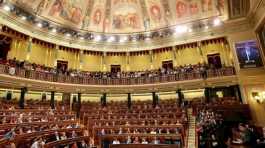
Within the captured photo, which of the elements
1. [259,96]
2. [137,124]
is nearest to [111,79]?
[137,124]

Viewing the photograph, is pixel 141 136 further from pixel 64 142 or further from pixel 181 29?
pixel 181 29

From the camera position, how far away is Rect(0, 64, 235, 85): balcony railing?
11.5 meters

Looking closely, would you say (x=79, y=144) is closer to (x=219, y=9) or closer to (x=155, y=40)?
(x=155, y=40)

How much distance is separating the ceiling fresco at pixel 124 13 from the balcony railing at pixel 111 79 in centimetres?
451

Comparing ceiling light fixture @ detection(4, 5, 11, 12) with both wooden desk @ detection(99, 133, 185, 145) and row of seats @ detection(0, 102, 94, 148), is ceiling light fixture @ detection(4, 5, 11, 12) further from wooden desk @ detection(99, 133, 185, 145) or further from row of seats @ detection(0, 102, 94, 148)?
wooden desk @ detection(99, 133, 185, 145)

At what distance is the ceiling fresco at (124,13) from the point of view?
47.2 ft

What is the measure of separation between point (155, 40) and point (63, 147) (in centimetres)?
1232

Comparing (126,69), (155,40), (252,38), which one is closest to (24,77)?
(126,69)

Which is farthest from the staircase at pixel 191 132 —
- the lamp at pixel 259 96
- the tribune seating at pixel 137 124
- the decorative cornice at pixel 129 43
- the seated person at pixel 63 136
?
the decorative cornice at pixel 129 43

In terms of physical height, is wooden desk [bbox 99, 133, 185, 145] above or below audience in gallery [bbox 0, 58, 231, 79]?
below

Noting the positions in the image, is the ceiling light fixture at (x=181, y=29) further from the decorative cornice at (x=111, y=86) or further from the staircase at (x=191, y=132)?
the staircase at (x=191, y=132)

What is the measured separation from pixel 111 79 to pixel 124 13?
6.55 metres

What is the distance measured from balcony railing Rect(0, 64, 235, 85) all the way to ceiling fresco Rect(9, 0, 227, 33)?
451 cm

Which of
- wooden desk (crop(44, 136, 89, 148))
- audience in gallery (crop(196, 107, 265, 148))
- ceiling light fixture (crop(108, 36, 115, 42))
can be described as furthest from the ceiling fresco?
wooden desk (crop(44, 136, 89, 148))
